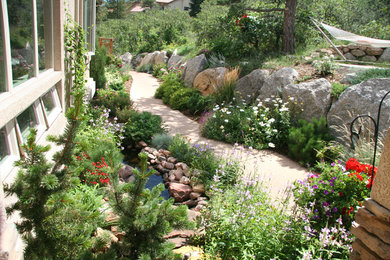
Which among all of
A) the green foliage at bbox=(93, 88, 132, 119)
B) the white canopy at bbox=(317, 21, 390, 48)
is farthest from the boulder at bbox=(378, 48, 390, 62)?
the green foliage at bbox=(93, 88, 132, 119)

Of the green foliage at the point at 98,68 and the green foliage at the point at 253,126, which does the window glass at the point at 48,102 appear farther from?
the green foliage at the point at 98,68

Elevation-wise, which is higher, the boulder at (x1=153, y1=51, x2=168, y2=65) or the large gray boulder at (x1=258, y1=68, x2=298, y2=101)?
the large gray boulder at (x1=258, y1=68, x2=298, y2=101)

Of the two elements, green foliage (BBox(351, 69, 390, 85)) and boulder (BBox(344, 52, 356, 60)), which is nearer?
green foliage (BBox(351, 69, 390, 85))

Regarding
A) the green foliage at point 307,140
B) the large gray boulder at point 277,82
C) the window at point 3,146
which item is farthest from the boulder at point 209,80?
the window at point 3,146

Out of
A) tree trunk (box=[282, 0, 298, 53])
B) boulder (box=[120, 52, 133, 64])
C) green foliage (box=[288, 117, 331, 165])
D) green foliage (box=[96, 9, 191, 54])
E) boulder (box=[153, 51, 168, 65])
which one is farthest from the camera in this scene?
green foliage (box=[96, 9, 191, 54])

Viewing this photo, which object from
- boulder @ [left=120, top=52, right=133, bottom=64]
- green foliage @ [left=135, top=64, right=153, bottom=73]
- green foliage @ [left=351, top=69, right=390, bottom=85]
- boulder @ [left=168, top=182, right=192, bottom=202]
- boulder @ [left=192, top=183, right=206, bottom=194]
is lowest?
boulder @ [left=168, top=182, right=192, bottom=202]

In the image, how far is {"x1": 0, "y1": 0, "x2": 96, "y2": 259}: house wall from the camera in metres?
2.57

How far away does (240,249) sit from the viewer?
2.78 m

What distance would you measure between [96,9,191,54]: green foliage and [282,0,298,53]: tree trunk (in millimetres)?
10018

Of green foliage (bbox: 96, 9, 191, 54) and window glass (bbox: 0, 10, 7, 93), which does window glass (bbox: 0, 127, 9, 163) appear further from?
green foliage (bbox: 96, 9, 191, 54)

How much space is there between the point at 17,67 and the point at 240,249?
2.77m

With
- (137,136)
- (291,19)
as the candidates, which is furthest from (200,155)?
(291,19)

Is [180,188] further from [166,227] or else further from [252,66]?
[252,66]

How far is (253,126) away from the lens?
22.1 ft
